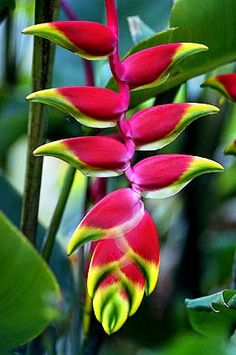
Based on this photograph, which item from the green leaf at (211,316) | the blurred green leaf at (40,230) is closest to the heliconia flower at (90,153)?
the green leaf at (211,316)

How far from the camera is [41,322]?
Answer: 1.68ft

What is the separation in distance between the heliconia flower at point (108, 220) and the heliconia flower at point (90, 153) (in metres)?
0.02

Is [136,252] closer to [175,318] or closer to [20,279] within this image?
[20,279]

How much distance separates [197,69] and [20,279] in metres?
0.22

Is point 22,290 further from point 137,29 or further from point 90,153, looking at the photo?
point 137,29

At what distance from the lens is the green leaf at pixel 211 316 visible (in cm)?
49

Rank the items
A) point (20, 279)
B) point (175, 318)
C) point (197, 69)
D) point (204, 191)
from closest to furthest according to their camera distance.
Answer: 1. point (20, 279)
2. point (197, 69)
3. point (175, 318)
4. point (204, 191)

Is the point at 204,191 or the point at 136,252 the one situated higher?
the point at 136,252

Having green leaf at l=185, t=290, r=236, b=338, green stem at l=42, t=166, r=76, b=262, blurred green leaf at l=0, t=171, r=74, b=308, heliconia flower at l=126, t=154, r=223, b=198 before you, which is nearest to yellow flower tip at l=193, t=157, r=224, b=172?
heliconia flower at l=126, t=154, r=223, b=198

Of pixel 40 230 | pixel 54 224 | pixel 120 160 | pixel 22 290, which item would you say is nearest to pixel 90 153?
pixel 120 160

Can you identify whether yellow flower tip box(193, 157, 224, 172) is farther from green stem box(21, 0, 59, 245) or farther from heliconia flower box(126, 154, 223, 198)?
green stem box(21, 0, 59, 245)

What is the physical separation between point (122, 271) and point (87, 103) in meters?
0.08

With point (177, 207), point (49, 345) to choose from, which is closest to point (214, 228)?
point (177, 207)

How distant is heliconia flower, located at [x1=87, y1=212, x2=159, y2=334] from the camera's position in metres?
0.36
